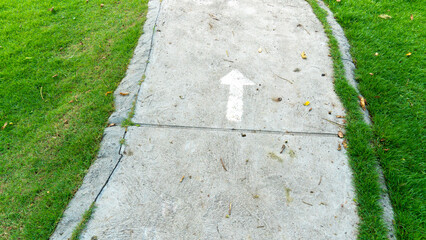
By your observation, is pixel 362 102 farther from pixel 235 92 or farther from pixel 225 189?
pixel 225 189

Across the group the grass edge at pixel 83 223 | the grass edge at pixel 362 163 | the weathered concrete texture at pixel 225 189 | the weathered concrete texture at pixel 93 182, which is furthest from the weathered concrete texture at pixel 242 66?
the grass edge at pixel 83 223

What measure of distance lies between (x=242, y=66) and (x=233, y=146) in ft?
4.16

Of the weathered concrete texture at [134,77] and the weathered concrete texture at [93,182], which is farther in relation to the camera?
the weathered concrete texture at [134,77]

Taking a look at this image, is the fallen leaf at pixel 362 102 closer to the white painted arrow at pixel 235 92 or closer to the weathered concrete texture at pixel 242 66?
the weathered concrete texture at pixel 242 66

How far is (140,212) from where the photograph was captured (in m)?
2.13

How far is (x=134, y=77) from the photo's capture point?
3264mm

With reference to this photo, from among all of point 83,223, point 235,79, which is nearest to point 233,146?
point 235,79

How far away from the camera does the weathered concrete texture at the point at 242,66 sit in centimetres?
284

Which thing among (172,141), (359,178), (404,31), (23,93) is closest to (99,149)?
(172,141)

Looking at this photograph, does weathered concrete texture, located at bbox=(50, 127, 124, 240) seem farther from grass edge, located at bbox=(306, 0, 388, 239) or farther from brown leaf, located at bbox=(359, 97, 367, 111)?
brown leaf, located at bbox=(359, 97, 367, 111)

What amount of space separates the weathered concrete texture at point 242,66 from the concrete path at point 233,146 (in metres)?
0.01

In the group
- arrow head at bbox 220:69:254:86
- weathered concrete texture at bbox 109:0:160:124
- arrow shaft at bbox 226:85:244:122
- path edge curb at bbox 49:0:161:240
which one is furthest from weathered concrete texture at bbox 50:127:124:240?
arrow head at bbox 220:69:254:86

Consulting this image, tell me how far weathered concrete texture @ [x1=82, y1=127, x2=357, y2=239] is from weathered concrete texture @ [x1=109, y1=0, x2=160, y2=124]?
30cm

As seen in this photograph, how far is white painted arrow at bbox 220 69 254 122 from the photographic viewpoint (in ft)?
9.36
